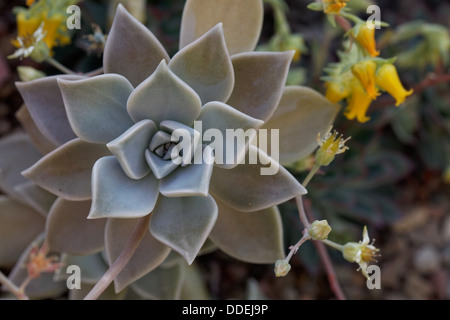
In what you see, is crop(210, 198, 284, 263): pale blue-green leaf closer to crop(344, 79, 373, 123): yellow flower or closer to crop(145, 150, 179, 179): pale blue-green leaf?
crop(145, 150, 179, 179): pale blue-green leaf

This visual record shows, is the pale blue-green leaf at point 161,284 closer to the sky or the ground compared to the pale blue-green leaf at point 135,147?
closer to the ground

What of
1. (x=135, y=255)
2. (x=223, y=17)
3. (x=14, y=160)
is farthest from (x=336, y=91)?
(x=14, y=160)

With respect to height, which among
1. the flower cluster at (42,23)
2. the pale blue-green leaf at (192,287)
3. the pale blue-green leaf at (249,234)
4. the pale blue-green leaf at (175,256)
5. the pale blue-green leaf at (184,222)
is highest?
the flower cluster at (42,23)

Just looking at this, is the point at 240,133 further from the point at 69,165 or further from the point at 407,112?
the point at 407,112

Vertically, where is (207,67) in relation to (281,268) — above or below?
above

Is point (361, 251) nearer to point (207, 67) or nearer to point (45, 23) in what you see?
point (207, 67)

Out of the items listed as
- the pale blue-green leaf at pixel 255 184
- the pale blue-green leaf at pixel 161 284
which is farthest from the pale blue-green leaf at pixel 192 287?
the pale blue-green leaf at pixel 255 184

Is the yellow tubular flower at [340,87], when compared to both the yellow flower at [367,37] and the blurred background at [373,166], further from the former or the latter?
the blurred background at [373,166]
